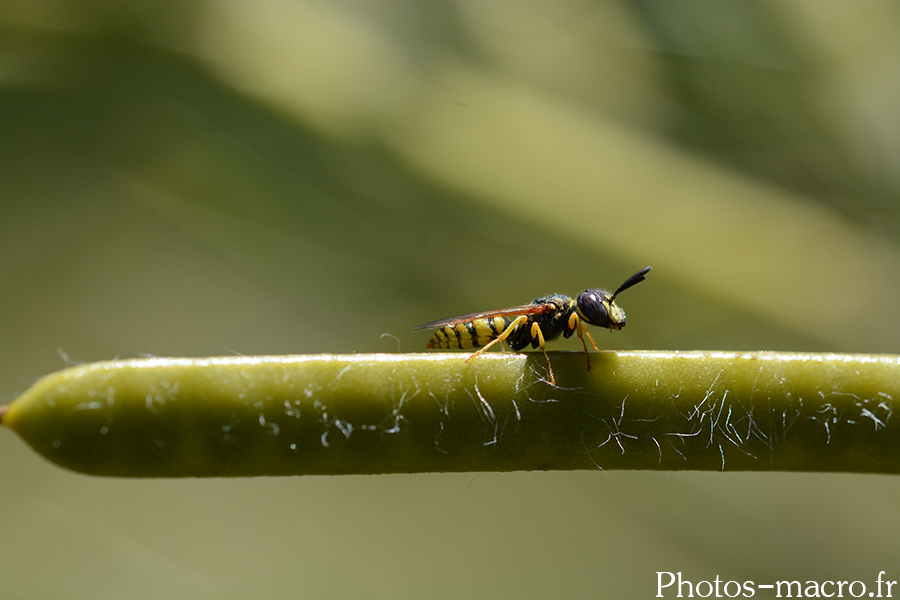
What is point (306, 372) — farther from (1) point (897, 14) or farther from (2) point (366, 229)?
(1) point (897, 14)

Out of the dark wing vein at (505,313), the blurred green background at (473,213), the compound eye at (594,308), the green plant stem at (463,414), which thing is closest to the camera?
the green plant stem at (463,414)

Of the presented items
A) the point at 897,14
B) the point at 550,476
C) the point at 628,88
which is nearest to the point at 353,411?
the point at 550,476

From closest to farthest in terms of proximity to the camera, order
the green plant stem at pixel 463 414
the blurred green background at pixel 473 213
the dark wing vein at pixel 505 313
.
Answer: the green plant stem at pixel 463 414 < the dark wing vein at pixel 505 313 < the blurred green background at pixel 473 213

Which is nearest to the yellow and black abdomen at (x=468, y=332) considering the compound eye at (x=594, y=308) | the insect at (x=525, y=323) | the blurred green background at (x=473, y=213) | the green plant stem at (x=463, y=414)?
the insect at (x=525, y=323)

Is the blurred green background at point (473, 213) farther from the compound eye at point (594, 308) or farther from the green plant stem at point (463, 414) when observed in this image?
the green plant stem at point (463, 414)

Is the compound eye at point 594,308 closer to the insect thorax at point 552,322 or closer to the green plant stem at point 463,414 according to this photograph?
the insect thorax at point 552,322

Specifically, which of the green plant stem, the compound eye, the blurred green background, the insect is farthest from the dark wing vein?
the blurred green background

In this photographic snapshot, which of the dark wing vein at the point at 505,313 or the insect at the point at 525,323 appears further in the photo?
the dark wing vein at the point at 505,313

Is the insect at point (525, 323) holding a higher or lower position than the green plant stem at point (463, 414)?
higher
